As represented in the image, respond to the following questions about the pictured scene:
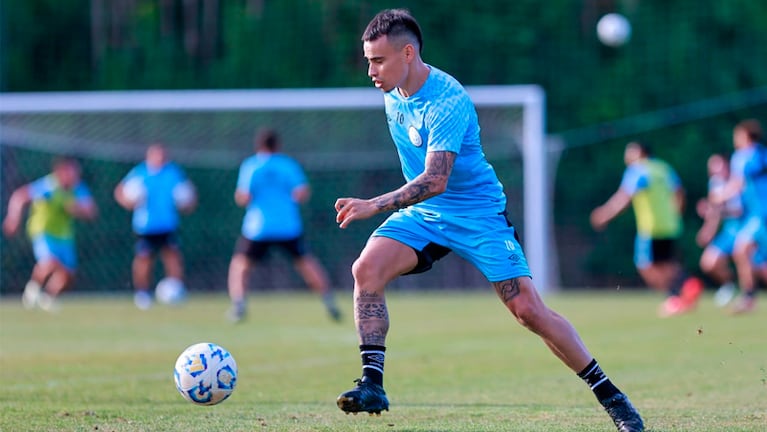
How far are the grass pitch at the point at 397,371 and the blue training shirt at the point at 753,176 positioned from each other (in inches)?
56.1

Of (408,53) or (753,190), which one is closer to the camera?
(408,53)

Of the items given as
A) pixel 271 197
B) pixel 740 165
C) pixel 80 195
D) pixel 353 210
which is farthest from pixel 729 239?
pixel 353 210

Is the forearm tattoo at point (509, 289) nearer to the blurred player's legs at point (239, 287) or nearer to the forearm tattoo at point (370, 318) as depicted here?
the forearm tattoo at point (370, 318)

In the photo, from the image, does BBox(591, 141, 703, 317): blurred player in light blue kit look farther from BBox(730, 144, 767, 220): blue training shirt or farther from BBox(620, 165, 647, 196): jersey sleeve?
BBox(730, 144, 767, 220): blue training shirt

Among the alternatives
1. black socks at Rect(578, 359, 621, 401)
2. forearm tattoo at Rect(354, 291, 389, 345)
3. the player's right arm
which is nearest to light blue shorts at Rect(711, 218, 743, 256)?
the player's right arm

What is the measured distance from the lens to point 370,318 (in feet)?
21.6

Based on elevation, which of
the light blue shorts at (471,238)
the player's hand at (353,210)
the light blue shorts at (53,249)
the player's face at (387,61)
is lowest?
the light blue shorts at (53,249)

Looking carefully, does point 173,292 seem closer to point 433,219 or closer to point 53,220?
point 53,220

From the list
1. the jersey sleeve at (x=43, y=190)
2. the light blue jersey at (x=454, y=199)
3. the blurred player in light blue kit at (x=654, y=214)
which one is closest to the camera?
the light blue jersey at (x=454, y=199)

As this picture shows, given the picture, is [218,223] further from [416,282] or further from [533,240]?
[533,240]

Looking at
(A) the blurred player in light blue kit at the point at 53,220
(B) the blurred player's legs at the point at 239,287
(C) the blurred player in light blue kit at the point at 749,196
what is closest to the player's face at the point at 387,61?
(B) the blurred player's legs at the point at 239,287

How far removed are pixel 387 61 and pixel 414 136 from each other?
1.34ft

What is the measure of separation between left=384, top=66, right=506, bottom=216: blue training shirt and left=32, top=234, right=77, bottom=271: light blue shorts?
14.1 m

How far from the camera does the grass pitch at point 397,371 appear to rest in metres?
7.00
